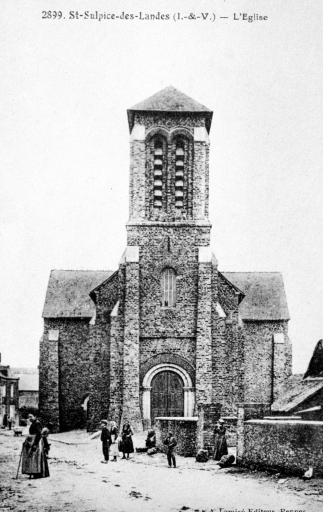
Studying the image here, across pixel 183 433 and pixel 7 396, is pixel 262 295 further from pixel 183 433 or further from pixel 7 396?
pixel 7 396

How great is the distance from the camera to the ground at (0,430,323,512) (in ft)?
41.1

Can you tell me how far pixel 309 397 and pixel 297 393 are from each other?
9.67ft

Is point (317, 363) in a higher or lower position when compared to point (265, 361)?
lower

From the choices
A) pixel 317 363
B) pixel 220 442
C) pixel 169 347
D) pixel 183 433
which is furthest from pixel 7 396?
pixel 220 442

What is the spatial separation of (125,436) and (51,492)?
747 cm

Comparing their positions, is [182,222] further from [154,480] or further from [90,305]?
[154,480]

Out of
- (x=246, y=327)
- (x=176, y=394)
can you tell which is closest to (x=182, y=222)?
(x=176, y=394)

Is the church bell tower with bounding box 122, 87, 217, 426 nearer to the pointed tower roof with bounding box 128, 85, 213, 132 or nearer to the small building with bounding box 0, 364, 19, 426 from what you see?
the pointed tower roof with bounding box 128, 85, 213, 132

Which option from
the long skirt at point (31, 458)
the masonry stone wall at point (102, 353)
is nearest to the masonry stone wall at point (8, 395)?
the masonry stone wall at point (102, 353)

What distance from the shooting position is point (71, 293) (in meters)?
40.6

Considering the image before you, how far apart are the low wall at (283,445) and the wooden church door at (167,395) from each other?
11180mm

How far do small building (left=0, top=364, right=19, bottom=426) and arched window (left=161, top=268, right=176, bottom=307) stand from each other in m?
28.3

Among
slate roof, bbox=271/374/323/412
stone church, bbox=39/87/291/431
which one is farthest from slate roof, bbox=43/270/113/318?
slate roof, bbox=271/374/323/412

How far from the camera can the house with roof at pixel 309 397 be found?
2286cm
